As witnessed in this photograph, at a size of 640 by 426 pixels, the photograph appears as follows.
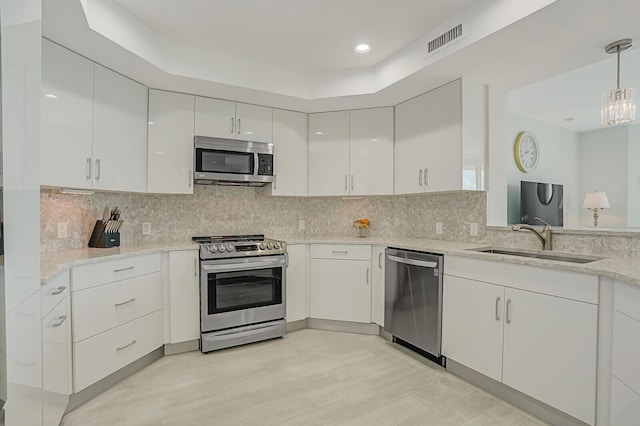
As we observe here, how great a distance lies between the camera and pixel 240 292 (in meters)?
3.01

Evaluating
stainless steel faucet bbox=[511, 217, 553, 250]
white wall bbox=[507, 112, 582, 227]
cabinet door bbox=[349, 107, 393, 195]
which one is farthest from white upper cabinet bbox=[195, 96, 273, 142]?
white wall bbox=[507, 112, 582, 227]

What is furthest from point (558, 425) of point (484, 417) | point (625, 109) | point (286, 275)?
point (286, 275)

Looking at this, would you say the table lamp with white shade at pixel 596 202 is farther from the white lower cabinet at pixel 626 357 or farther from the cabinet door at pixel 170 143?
the cabinet door at pixel 170 143

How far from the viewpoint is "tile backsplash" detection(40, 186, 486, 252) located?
8.72ft

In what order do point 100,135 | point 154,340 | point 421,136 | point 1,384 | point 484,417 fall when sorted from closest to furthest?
1. point 1,384
2. point 484,417
3. point 100,135
4. point 154,340
5. point 421,136

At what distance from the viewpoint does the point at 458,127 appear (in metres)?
2.78

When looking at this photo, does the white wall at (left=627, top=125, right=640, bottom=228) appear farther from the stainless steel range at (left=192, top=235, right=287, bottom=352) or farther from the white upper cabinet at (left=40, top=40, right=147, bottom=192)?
the white upper cabinet at (left=40, top=40, right=147, bottom=192)

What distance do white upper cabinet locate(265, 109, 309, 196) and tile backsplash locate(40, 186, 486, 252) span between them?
359 millimetres

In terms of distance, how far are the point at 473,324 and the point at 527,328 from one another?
0.39m

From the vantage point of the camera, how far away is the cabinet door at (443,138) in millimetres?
2789

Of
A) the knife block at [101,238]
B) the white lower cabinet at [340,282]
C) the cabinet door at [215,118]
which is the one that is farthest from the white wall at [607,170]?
the knife block at [101,238]

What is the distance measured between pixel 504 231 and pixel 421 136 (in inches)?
44.0

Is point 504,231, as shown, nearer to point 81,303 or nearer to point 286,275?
point 286,275

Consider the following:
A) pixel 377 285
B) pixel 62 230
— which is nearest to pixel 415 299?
pixel 377 285
